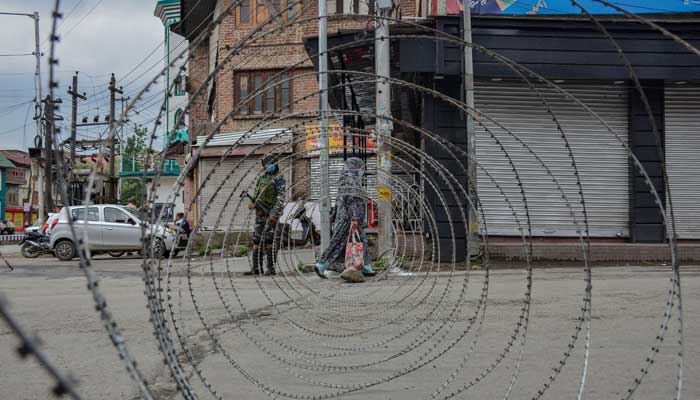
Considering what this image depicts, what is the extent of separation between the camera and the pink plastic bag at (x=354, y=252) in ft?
37.1

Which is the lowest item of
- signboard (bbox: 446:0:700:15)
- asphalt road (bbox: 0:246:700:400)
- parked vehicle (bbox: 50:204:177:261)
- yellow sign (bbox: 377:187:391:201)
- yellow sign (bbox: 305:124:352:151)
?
asphalt road (bbox: 0:246:700:400)

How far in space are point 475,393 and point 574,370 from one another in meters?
1.03

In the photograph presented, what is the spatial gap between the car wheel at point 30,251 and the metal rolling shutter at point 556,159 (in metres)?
15.1

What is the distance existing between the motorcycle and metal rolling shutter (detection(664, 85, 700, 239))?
18.4m

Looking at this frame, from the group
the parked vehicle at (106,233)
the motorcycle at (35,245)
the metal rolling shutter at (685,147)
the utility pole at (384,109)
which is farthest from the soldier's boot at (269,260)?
the motorcycle at (35,245)

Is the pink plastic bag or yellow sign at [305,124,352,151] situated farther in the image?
the pink plastic bag

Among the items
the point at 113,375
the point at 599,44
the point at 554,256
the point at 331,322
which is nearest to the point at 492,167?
the point at 554,256

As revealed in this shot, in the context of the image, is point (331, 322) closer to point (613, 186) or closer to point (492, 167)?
point (492, 167)

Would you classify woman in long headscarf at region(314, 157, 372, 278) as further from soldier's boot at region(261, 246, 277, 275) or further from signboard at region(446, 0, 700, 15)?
signboard at region(446, 0, 700, 15)

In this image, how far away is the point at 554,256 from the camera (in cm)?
1538

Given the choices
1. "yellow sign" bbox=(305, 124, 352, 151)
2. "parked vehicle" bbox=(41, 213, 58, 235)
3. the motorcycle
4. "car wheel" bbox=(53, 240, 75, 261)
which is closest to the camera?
"yellow sign" bbox=(305, 124, 352, 151)

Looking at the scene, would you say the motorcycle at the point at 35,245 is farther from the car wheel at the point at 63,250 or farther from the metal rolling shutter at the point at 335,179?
the metal rolling shutter at the point at 335,179

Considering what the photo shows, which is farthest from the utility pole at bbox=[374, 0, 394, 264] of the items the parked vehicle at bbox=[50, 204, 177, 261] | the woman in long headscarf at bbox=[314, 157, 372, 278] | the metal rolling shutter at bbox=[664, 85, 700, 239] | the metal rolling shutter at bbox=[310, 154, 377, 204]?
the parked vehicle at bbox=[50, 204, 177, 261]

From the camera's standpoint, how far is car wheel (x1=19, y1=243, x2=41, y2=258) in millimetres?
23359
